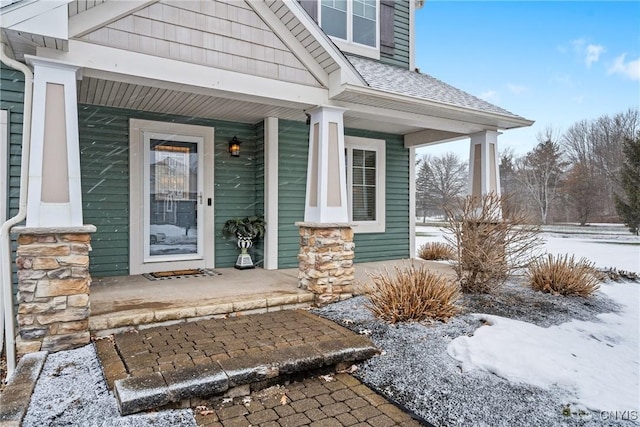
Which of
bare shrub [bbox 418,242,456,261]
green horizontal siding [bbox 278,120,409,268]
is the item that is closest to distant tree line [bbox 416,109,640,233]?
bare shrub [bbox 418,242,456,261]

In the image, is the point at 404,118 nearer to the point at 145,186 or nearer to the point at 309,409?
the point at 145,186

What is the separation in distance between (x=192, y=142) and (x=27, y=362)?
3.63 meters

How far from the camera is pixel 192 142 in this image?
5734 mm

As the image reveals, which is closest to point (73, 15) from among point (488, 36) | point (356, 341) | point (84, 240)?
point (84, 240)

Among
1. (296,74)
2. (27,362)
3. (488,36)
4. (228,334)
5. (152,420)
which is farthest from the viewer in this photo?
(488,36)

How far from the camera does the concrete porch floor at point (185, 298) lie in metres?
3.47

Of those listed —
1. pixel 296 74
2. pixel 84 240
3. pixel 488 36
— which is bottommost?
pixel 84 240

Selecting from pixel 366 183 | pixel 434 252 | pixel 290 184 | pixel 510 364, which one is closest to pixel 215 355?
pixel 510 364

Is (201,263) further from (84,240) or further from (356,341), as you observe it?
(356,341)

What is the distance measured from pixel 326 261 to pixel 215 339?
155cm

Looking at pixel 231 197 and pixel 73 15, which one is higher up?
pixel 73 15

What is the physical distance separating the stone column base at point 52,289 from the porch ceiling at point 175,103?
5.76ft

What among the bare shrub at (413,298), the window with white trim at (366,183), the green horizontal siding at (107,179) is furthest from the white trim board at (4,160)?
the window with white trim at (366,183)

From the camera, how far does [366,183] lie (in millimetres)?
7113
